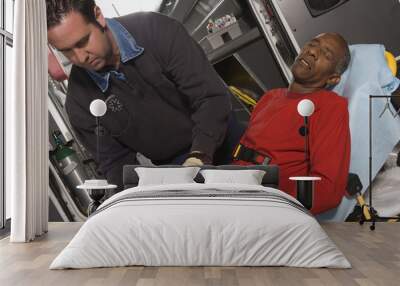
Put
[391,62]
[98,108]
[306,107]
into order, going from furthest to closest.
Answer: [391,62] < [98,108] < [306,107]

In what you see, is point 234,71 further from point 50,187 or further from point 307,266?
point 307,266

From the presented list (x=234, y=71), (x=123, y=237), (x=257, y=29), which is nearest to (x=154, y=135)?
(x=234, y=71)

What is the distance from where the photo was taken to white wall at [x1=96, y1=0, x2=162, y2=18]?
6.02 metres

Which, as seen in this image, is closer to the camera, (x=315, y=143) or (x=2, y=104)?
(x=2, y=104)

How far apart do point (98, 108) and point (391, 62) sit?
10.2ft

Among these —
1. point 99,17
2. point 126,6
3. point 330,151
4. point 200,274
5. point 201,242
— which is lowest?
point 200,274

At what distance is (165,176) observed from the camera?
5523 mm

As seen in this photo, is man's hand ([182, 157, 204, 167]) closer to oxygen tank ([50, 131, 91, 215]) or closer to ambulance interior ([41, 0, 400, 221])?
ambulance interior ([41, 0, 400, 221])

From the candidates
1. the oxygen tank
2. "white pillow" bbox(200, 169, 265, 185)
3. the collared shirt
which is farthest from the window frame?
"white pillow" bbox(200, 169, 265, 185)

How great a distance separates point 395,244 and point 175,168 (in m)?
2.16

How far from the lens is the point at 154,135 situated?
5922 mm

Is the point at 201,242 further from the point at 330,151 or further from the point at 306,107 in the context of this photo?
the point at 330,151

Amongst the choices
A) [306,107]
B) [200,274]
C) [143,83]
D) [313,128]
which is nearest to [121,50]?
[143,83]

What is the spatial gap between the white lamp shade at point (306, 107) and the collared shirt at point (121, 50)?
1.76m
